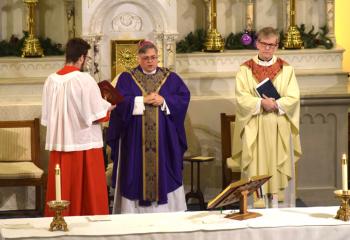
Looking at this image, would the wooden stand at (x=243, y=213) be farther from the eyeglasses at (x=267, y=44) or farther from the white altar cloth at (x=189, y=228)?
the eyeglasses at (x=267, y=44)

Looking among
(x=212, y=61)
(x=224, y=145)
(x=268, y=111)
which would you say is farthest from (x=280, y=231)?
(x=212, y=61)

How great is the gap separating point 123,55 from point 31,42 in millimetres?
1048

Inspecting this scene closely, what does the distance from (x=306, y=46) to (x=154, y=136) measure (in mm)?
2979

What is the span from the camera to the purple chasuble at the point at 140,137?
27.8 ft

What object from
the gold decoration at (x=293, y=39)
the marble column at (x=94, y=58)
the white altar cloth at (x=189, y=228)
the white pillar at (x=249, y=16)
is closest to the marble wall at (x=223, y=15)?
the white pillar at (x=249, y=16)

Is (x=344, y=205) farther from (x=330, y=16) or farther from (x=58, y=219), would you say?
(x=330, y=16)

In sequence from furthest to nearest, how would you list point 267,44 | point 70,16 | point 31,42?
point 70,16 < point 31,42 < point 267,44

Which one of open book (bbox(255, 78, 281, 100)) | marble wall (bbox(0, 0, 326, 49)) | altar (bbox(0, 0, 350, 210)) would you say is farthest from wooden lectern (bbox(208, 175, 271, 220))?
marble wall (bbox(0, 0, 326, 49))

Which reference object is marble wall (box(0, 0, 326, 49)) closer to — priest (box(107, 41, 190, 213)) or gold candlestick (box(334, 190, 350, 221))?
priest (box(107, 41, 190, 213))

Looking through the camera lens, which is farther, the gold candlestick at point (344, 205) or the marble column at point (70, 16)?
the marble column at point (70, 16)

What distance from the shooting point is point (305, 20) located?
10.9 meters

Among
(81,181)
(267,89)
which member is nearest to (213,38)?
(267,89)

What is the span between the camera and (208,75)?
1049cm

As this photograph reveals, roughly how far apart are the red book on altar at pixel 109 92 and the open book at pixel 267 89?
122 centimetres
